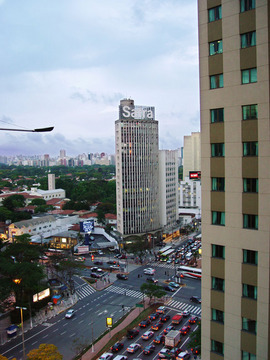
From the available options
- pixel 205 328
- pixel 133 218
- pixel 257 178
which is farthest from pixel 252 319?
pixel 133 218

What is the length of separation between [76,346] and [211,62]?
3197 centimetres

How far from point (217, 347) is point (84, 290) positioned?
37.9 metres

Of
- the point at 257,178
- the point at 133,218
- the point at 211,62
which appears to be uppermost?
the point at 211,62

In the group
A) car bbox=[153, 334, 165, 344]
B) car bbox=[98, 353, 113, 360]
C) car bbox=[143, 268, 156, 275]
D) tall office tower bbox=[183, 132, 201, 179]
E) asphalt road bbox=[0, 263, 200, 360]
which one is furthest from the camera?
tall office tower bbox=[183, 132, 201, 179]

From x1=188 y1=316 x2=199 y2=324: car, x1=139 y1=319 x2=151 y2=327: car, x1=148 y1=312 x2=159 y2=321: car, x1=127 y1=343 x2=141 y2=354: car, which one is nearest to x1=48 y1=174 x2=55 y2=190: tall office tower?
x1=148 y1=312 x2=159 y2=321: car

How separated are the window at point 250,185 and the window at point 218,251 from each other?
11.1ft

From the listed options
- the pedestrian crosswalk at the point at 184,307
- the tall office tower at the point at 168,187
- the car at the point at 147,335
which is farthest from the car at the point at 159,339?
the tall office tower at the point at 168,187

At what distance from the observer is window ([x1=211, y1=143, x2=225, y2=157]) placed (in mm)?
16594

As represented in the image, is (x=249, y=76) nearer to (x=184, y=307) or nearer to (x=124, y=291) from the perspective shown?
(x=184, y=307)

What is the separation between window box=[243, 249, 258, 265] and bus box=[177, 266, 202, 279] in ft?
139

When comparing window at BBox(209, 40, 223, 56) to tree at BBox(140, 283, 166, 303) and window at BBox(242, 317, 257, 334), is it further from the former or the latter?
tree at BBox(140, 283, 166, 303)

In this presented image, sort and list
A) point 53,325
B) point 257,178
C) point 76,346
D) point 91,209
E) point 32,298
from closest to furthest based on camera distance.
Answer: point 257,178, point 76,346, point 53,325, point 32,298, point 91,209

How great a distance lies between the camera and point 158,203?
83.2m

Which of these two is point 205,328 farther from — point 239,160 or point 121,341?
point 121,341
